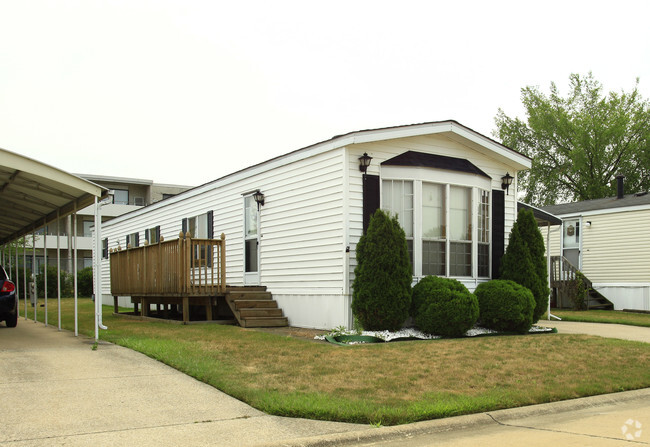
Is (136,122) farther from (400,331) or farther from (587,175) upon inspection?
(587,175)

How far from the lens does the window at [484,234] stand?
12.6 metres

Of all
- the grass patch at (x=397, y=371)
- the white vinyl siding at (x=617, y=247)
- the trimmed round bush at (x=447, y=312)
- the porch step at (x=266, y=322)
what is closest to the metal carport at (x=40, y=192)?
the grass patch at (x=397, y=371)

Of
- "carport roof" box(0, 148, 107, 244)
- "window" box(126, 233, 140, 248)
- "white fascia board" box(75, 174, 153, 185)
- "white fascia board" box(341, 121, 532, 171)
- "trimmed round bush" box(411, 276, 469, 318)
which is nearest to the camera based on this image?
"carport roof" box(0, 148, 107, 244)

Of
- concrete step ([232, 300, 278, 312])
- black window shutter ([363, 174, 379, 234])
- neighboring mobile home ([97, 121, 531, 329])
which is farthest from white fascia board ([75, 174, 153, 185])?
black window shutter ([363, 174, 379, 234])

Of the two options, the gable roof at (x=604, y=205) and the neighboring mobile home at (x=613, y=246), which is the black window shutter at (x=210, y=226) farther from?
the gable roof at (x=604, y=205)

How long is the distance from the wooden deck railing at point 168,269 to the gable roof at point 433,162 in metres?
3.90

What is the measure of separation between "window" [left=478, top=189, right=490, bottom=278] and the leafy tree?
79.6ft

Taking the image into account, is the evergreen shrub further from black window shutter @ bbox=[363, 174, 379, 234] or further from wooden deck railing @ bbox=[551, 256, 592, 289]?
black window shutter @ bbox=[363, 174, 379, 234]

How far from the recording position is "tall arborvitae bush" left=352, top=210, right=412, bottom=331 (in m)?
10.3

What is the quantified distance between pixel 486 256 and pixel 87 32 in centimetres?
1031

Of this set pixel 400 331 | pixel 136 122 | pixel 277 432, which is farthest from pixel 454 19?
pixel 136 122

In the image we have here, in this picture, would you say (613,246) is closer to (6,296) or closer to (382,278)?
(382,278)

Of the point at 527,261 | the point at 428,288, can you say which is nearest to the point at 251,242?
the point at 428,288

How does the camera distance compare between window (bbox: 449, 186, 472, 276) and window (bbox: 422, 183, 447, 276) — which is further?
window (bbox: 449, 186, 472, 276)
